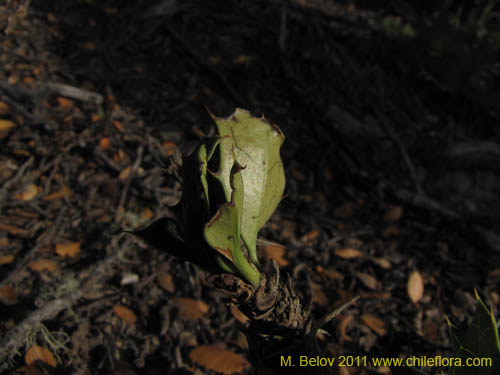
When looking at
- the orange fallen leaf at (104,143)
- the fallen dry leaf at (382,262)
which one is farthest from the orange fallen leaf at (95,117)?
the fallen dry leaf at (382,262)

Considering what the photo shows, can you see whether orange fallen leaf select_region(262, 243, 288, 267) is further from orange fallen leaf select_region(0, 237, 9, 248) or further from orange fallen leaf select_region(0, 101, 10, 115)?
orange fallen leaf select_region(0, 101, 10, 115)

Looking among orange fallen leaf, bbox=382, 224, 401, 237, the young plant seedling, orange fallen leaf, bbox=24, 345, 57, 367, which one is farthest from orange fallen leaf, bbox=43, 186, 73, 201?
orange fallen leaf, bbox=382, 224, 401, 237

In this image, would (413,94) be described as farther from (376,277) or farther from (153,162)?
(153,162)

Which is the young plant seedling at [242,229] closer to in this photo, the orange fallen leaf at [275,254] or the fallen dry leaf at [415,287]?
the orange fallen leaf at [275,254]

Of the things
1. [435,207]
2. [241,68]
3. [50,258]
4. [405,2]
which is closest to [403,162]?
[435,207]

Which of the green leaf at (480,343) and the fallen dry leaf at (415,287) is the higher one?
the green leaf at (480,343)

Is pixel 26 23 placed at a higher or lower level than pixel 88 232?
higher
